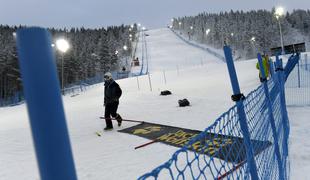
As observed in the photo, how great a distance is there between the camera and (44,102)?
0.66m

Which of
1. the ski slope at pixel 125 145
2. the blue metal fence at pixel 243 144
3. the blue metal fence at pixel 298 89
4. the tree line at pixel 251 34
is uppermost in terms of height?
the tree line at pixel 251 34

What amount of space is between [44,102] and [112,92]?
8539 mm

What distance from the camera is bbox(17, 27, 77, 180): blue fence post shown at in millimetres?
643

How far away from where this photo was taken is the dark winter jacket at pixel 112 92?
29.9 ft

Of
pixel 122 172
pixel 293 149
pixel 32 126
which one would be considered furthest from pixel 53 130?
pixel 293 149

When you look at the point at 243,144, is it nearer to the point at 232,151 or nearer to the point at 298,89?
the point at 232,151

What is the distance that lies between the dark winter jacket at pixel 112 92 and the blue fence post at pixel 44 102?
27.9 ft

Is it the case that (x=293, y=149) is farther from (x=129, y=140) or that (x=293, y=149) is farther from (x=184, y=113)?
(x=184, y=113)

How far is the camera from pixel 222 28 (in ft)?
308

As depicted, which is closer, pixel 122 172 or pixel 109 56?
pixel 122 172

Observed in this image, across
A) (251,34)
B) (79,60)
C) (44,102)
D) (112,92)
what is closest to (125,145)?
(112,92)

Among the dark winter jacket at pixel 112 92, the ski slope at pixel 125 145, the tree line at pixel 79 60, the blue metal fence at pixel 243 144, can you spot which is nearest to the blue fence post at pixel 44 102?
the blue metal fence at pixel 243 144

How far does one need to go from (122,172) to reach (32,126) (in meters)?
4.79

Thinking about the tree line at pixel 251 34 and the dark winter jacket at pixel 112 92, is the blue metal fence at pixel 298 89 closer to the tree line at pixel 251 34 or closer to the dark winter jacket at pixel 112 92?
the dark winter jacket at pixel 112 92
